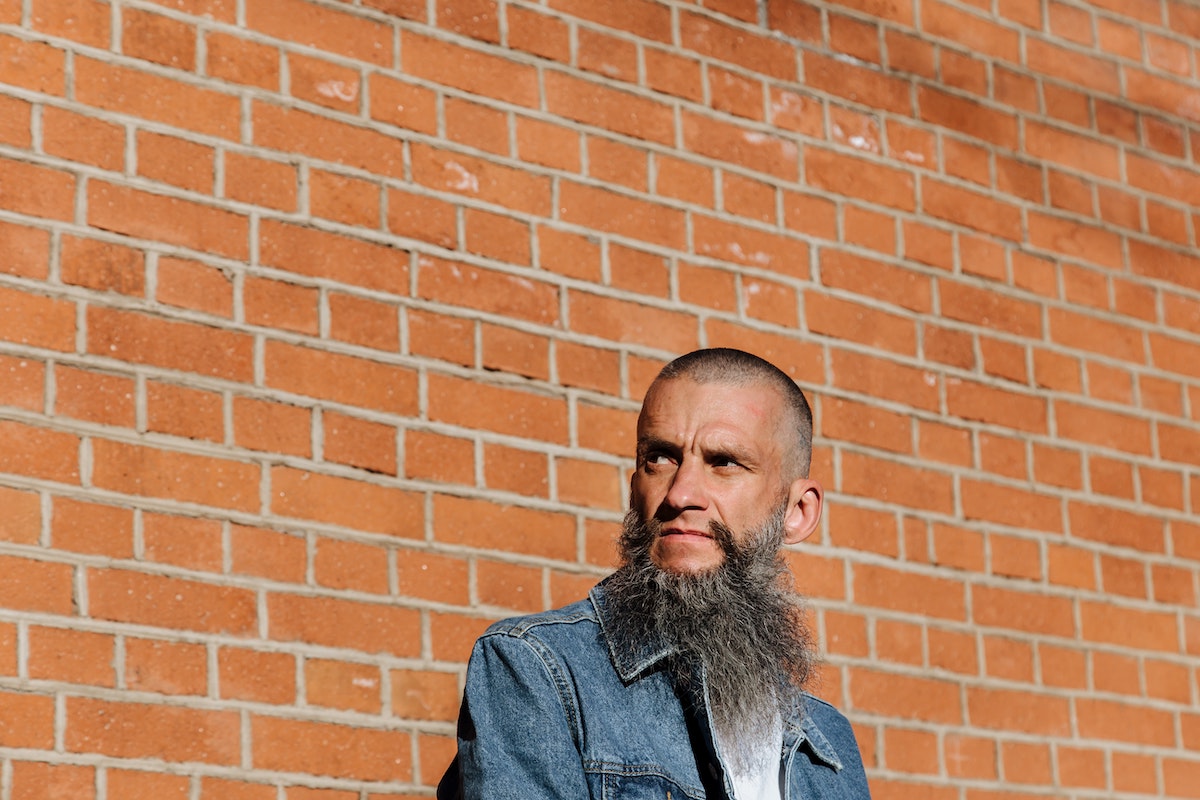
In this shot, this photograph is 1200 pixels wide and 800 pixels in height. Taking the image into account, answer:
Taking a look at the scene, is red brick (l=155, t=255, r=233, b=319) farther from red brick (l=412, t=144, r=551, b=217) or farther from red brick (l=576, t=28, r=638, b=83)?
red brick (l=576, t=28, r=638, b=83)

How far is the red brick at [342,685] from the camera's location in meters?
3.69

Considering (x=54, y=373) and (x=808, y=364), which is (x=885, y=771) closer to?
(x=808, y=364)

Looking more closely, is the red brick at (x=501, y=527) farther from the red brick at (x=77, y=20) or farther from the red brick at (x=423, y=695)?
the red brick at (x=77, y=20)

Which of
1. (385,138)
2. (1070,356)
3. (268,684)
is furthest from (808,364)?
(268,684)

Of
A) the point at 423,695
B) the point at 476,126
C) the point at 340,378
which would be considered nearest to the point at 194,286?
→ the point at 340,378

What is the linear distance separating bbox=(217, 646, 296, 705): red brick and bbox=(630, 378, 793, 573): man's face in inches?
32.2

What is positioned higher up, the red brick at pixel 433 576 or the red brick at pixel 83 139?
the red brick at pixel 83 139

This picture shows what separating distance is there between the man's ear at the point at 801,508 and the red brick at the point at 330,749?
3.02ft

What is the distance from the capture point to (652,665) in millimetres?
3135

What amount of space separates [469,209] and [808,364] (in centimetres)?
102

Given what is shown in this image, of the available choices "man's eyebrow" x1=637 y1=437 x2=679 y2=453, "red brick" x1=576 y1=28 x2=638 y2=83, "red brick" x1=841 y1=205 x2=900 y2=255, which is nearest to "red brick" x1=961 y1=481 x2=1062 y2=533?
"red brick" x1=841 y1=205 x2=900 y2=255

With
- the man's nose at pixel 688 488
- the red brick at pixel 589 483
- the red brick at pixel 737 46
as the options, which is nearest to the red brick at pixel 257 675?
the red brick at pixel 589 483

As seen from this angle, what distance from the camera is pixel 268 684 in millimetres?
3623

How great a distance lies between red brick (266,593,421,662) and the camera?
3676 millimetres
